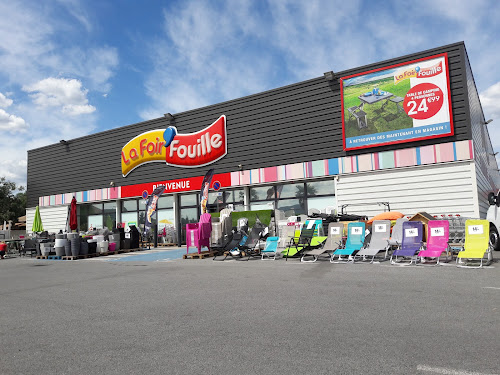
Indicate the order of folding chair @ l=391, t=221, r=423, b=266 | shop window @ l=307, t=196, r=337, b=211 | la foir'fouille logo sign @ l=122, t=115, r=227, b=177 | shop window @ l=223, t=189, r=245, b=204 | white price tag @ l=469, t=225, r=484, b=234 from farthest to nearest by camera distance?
la foir'fouille logo sign @ l=122, t=115, r=227, b=177
shop window @ l=223, t=189, r=245, b=204
shop window @ l=307, t=196, r=337, b=211
folding chair @ l=391, t=221, r=423, b=266
white price tag @ l=469, t=225, r=484, b=234

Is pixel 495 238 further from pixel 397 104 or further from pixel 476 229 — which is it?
pixel 397 104

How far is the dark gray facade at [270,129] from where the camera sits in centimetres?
1498

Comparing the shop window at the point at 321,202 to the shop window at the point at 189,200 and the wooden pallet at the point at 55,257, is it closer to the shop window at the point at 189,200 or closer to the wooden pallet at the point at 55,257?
the shop window at the point at 189,200

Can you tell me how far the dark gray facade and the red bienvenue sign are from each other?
12.0 inches

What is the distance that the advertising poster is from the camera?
1494cm

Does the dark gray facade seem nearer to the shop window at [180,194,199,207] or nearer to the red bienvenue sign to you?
the red bienvenue sign

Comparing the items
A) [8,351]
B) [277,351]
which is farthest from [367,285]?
[8,351]

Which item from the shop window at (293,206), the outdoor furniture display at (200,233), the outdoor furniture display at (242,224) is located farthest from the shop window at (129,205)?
the outdoor furniture display at (200,233)

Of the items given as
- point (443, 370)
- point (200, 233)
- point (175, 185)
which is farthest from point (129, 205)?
point (443, 370)

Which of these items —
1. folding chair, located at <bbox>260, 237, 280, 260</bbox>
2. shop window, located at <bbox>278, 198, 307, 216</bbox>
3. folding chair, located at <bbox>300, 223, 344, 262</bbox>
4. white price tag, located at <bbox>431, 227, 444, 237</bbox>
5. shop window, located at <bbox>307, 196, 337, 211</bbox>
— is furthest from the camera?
shop window, located at <bbox>278, 198, 307, 216</bbox>

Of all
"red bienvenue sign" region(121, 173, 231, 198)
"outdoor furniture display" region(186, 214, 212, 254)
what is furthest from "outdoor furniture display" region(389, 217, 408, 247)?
"red bienvenue sign" region(121, 173, 231, 198)

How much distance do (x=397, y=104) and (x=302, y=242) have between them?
7.37m

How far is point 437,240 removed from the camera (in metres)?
10.1

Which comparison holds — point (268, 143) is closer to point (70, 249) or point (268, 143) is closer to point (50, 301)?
point (70, 249)
